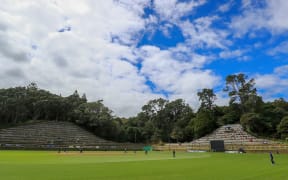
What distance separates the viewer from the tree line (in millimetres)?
73788

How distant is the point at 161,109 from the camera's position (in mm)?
105438

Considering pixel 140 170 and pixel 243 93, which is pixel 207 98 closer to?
pixel 243 93

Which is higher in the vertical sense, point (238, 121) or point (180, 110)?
point (180, 110)

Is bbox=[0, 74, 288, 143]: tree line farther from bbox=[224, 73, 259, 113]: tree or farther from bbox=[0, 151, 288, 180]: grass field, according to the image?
bbox=[0, 151, 288, 180]: grass field

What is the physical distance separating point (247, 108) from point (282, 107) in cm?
1102

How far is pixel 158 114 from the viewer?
343 ft

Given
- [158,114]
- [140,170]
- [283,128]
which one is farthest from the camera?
[158,114]

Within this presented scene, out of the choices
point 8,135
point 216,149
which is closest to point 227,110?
point 216,149

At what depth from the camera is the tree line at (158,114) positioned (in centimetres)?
7379

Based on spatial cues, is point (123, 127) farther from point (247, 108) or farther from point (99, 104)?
point (247, 108)

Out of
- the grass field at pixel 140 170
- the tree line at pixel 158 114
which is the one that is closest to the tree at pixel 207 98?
the tree line at pixel 158 114

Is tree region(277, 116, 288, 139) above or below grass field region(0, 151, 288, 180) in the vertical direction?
above

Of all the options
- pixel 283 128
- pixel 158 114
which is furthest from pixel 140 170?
pixel 158 114

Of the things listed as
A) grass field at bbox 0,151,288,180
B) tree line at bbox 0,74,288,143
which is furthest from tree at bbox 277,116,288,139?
grass field at bbox 0,151,288,180
